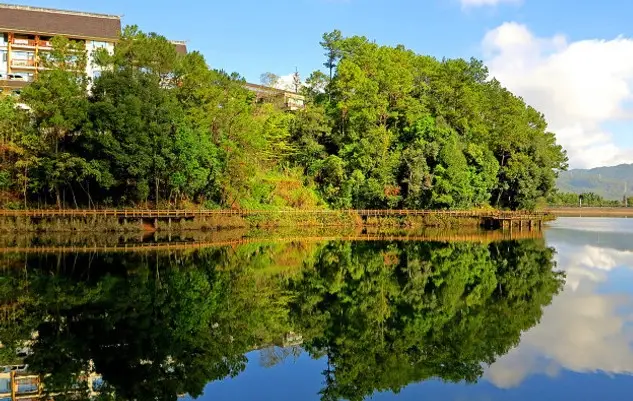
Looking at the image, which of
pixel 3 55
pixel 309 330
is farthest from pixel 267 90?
pixel 309 330

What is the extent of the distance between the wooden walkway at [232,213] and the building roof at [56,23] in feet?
66.0

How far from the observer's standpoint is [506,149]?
5469cm

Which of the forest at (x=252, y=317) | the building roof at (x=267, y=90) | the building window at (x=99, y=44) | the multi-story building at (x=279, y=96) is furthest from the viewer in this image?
the building roof at (x=267, y=90)

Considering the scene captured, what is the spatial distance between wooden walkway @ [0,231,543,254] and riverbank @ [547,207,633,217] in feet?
127

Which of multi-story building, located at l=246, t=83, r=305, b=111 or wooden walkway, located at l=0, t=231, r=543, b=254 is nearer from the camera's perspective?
wooden walkway, located at l=0, t=231, r=543, b=254

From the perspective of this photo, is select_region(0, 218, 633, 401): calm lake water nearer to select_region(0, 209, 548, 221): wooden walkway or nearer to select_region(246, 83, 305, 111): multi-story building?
select_region(0, 209, 548, 221): wooden walkway

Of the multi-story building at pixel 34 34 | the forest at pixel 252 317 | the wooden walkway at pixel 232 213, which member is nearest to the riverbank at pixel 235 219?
the wooden walkway at pixel 232 213

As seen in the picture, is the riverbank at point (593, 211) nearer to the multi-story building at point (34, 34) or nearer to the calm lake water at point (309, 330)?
the calm lake water at point (309, 330)

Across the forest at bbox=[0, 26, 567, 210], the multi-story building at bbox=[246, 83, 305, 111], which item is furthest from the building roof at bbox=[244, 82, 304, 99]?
the forest at bbox=[0, 26, 567, 210]

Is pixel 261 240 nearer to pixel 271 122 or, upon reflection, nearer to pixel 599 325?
pixel 271 122

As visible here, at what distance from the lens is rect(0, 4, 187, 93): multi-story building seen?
48.8m

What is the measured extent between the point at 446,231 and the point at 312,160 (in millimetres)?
13681

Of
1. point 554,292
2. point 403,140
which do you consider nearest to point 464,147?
point 403,140

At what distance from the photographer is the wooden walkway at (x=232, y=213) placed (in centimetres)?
3469
